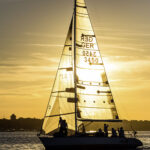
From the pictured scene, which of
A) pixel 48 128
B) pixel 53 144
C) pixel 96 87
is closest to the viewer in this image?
pixel 53 144

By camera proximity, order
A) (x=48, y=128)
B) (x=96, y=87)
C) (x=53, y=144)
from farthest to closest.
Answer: (x=96, y=87) → (x=48, y=128) → (x=53, y=144)

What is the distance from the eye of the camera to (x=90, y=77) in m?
46.1

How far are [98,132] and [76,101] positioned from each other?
14.0ft

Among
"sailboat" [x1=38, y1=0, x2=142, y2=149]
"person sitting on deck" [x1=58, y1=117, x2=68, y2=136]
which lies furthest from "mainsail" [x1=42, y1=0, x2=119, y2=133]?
"person sitting on deck" [x1=58, y1=117, x2=68, y2=136]

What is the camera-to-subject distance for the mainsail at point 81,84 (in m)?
43.0

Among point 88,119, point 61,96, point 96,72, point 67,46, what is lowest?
point 88,119

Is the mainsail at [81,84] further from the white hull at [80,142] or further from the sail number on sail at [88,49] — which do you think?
the white hull at [80,142]

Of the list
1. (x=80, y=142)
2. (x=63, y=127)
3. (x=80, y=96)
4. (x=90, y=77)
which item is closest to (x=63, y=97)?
(x=80, y=96)

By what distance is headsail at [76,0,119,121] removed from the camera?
4472 centimetres

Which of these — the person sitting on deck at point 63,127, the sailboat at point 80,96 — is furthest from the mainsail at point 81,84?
the person sitting on deck at point 63,127

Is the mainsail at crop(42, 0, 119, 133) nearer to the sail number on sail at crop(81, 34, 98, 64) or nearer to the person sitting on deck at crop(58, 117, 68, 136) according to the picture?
the sail number on sail at crop(81, 34, 98, 64)

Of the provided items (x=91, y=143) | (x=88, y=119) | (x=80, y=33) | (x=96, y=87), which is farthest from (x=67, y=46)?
(x=91, y=143)

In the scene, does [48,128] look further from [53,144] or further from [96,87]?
[96,87]

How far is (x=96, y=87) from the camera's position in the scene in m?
46.1
